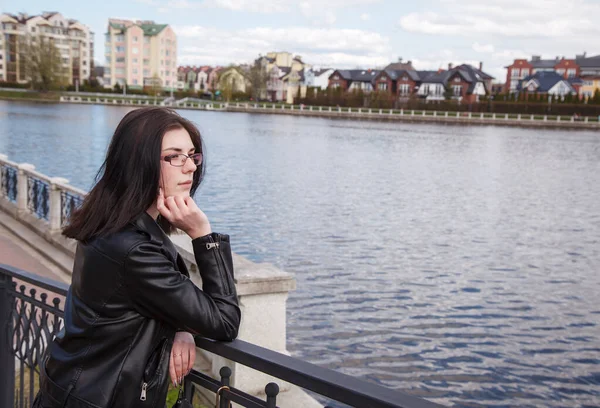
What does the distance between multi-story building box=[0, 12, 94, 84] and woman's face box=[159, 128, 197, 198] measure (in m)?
131

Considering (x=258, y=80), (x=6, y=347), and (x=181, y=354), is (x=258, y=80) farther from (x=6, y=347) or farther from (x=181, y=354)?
(x=181, y=354)

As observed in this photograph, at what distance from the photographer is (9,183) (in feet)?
43.9

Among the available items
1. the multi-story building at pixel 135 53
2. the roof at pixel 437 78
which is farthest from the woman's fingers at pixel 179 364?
the multi-story building at pixel 135 53

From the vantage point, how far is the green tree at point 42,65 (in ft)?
350

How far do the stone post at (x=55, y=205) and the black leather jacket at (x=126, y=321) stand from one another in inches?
357

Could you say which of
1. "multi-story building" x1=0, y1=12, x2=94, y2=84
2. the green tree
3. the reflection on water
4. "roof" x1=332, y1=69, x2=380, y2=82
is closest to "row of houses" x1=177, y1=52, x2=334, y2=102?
"roof" x1=332, y1=69, x2=380, y2=82

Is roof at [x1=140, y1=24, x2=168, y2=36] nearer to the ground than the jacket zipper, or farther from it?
farther from it

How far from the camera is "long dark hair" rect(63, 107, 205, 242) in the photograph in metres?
2.07

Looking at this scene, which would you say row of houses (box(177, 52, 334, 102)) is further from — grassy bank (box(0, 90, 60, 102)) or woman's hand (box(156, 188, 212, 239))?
woman's hand (box(156, 188, 212, 239))

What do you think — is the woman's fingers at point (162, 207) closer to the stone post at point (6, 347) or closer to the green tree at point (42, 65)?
the stone post at point (6, 347)

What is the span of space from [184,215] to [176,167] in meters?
0.18

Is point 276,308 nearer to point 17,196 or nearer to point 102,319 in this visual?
point 102,319

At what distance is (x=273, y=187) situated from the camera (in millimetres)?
25281

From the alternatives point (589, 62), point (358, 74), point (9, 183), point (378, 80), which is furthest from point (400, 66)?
point (9, 183)
